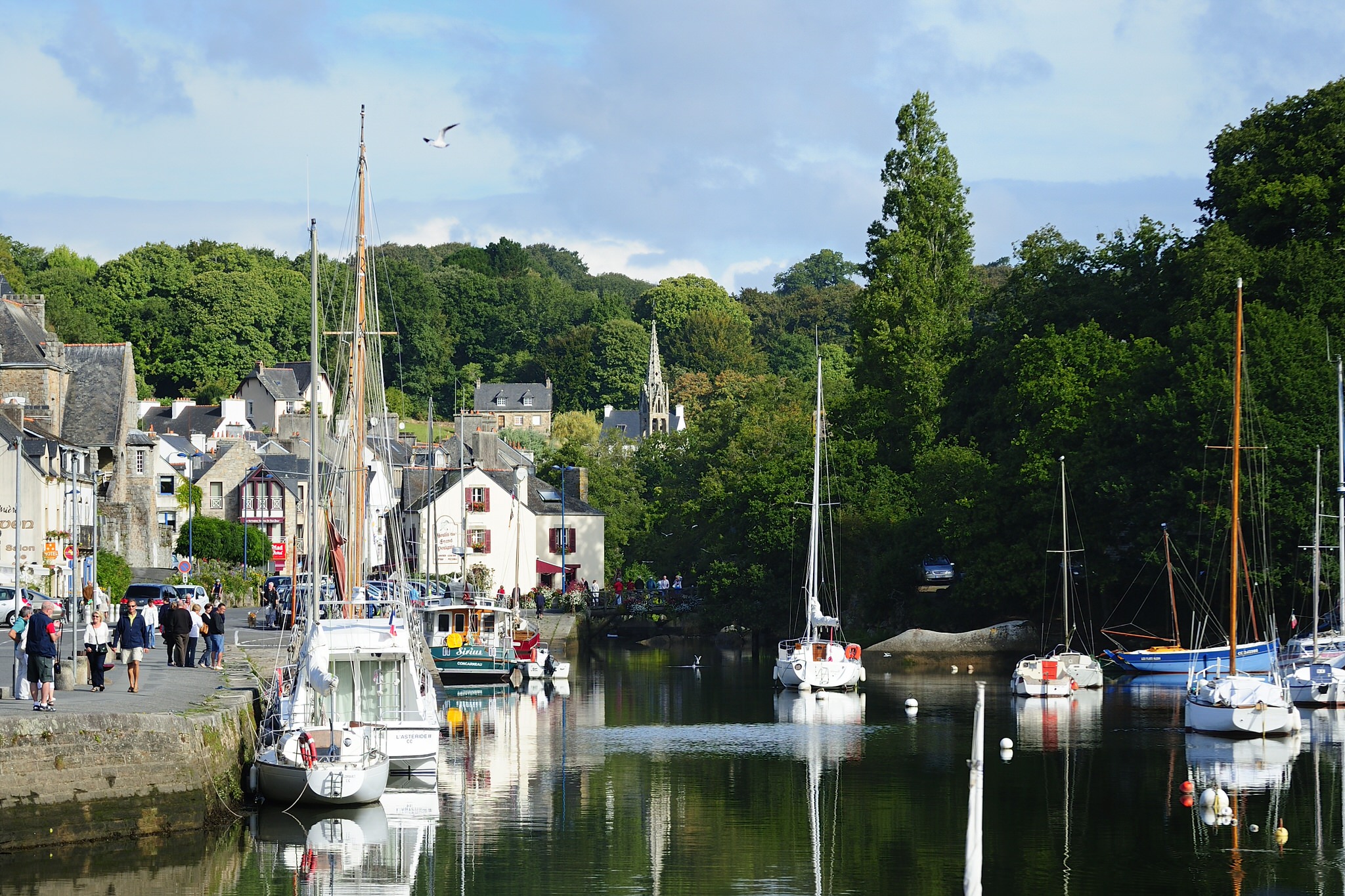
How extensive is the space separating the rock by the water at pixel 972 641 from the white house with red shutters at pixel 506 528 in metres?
24.6

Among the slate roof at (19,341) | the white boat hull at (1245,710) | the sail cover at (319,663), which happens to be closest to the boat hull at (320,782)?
the sail cover at (319,663)

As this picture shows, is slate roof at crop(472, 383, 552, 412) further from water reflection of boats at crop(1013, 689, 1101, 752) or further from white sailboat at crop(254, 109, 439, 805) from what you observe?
white sailboat at crop(254, 109, 439, 805)

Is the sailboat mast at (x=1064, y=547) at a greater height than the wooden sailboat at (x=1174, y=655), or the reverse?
the sailboat mast at (x=1064, y=547)

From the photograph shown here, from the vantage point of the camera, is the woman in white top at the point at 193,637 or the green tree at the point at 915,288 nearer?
the woman in white top at the point at 193,637

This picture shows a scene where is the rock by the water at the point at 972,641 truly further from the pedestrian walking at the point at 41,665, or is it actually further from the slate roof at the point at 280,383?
the slate roof at the point at 280,383

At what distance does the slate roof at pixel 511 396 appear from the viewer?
16662 cm

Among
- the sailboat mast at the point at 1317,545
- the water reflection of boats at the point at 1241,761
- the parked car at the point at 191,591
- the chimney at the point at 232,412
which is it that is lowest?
the water reflection of boats at the point at 1241,761

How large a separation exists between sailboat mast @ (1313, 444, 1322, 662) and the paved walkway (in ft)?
96.9

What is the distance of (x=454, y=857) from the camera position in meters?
25.4

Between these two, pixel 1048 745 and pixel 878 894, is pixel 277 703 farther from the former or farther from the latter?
pixel 1048 745

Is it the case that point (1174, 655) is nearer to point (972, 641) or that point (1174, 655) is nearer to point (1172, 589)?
point (1172, 589)

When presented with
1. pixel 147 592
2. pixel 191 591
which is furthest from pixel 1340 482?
pixel 147 592

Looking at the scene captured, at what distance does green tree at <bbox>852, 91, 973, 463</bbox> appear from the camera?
3017 inches

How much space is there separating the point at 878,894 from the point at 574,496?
255 feet
